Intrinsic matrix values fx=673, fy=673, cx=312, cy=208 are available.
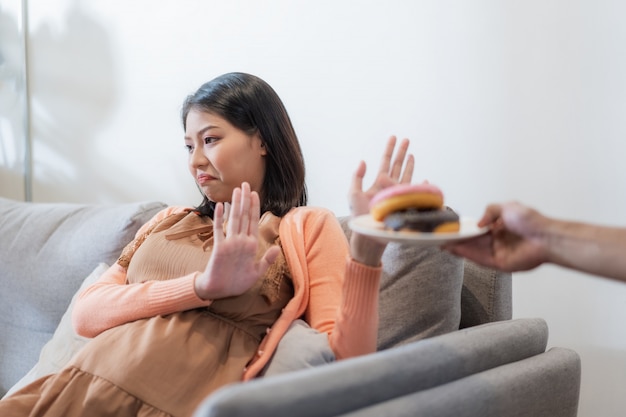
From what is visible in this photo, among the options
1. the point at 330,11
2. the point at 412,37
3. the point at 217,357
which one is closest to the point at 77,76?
the point at 330,11

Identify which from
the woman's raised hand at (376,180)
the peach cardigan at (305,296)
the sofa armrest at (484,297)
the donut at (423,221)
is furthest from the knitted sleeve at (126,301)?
the sofa armrest at (484,297)

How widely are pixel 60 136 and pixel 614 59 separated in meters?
2.13

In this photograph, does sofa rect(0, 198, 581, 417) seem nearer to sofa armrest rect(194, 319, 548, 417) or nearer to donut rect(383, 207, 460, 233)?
sofa armrest rect(194, 319, 548, 417)

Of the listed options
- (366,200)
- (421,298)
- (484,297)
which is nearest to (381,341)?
(421,298)

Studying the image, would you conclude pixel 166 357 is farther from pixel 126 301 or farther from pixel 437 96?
pixel 437 96

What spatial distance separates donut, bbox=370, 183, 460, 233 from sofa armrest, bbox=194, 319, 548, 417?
188mm

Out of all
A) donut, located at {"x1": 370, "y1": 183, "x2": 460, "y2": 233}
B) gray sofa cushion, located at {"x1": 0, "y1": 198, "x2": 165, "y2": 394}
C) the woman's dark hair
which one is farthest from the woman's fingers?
gray sofa cushion, located at {"x1": 0, "y1": 198, "x2": 165, "y2": 394}

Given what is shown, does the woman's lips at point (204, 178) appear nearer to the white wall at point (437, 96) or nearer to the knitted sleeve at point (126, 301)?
the knitted sleeve at point (126, 301)

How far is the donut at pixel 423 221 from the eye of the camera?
0.90m

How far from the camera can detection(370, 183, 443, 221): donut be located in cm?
96

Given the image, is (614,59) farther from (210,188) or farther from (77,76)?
(77,76)

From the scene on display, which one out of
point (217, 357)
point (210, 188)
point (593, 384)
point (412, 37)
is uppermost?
point (412, 37)

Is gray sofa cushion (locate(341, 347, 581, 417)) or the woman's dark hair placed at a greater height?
the woman's dark hair

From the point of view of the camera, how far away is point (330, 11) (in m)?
2.03
